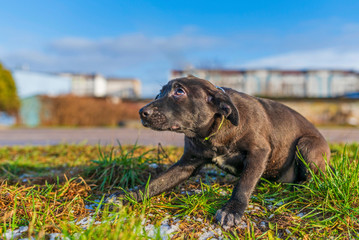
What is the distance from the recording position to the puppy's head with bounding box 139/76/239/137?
9.35 feet

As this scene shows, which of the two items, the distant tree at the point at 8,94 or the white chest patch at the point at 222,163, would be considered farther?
the distant tree at the point at 8,94

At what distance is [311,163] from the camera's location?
327 cm

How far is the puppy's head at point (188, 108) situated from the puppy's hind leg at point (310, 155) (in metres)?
0.98

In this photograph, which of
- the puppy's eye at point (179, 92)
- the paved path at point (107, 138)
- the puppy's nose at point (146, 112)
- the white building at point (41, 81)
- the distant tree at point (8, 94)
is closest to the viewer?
the puppy's nose at point (146, 112)

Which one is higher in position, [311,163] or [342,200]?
[311,163]

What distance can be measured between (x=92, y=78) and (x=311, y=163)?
5337 cm

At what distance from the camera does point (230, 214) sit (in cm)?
259

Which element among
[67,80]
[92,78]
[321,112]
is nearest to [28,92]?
[67,80]

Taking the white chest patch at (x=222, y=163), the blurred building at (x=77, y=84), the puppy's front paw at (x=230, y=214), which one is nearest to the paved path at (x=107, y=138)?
the white chest patch at (x=222, y=163)

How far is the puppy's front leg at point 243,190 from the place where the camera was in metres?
2.58

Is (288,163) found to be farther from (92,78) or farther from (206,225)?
(92,78)

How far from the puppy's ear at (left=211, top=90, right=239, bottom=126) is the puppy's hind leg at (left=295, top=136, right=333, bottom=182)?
0.96 metres

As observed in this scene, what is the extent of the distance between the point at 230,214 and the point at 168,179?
81 cm

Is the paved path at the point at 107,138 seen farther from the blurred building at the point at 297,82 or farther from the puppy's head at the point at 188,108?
the blurred building at the point at 297,82
